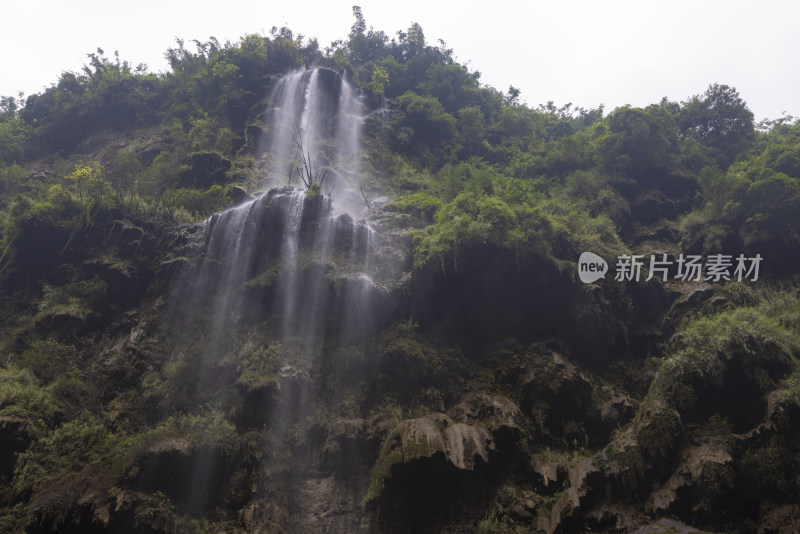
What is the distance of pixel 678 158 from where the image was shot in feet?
66.8

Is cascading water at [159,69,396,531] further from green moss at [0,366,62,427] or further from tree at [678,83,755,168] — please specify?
tree at [678,83,755,168]

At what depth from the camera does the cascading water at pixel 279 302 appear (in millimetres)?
12070

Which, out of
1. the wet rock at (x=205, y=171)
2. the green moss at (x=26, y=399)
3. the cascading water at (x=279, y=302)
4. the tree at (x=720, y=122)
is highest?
the tree at (x=720, y=122)

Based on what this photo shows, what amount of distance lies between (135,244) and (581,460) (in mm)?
18210

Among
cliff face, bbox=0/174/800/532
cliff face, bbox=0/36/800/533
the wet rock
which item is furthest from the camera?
the wet rock

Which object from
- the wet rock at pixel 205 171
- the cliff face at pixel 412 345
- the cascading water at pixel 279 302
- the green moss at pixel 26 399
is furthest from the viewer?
the wet rock at pixel 205 171

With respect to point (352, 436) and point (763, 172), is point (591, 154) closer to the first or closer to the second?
point (763, 172)

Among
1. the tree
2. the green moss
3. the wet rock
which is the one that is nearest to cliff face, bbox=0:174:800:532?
the green moss

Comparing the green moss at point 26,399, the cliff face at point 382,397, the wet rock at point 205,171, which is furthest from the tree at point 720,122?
the green moss at point 26,399

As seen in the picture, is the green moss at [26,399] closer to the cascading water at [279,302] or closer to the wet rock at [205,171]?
the cascading water at [279,302]

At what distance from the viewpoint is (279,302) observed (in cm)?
1434

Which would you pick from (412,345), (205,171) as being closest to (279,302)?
(412,345)

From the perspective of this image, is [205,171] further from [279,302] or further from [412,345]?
[412,345]

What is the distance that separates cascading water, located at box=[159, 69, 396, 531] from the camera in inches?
475
